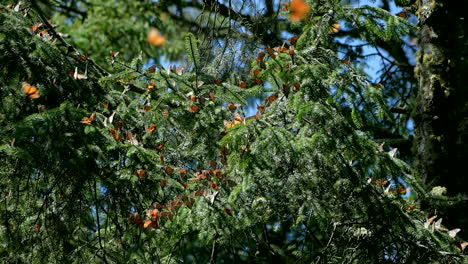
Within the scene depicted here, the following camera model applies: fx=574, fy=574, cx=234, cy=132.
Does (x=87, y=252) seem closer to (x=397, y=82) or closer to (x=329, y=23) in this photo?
(x=329, y=23)

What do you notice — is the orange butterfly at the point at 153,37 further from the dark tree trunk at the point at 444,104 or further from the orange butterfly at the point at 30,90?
the orange butterfly at the point at 30,90

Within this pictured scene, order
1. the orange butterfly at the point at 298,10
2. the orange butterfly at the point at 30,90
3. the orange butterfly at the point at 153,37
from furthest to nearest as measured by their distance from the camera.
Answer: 1. the orange butterfly at the point at 153,37
2. the orange butterfly at the point at 298,10
3. the orange butterfly at the point at 30,90

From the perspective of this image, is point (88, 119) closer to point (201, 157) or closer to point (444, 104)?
point (201, 157)

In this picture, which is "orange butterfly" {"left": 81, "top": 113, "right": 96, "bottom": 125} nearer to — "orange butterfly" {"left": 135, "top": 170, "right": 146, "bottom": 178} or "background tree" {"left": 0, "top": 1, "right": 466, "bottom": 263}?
"background tree" {"left": 0, "top": 1, "right": 466, "bottom": 263}

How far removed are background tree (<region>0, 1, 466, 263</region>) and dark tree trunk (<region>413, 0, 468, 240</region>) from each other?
2.79 ft

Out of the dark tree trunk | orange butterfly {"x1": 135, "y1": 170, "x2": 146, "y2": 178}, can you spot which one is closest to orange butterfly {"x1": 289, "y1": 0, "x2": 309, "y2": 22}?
the dark tree trunk

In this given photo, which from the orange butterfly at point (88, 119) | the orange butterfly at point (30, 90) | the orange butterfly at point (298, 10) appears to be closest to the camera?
the orange butterfly at point (88, 119)

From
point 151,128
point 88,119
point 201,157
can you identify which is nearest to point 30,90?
point 88,119

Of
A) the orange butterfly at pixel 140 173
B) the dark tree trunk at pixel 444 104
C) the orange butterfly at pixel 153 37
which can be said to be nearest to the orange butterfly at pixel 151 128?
the orange butterfly at pixel 140 173

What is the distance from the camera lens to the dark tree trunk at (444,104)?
432cm

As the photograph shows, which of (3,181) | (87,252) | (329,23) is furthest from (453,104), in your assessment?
(3,181)

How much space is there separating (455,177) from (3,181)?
3.17 m

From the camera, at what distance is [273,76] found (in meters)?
3.30

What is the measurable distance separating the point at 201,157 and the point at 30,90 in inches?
42.6
